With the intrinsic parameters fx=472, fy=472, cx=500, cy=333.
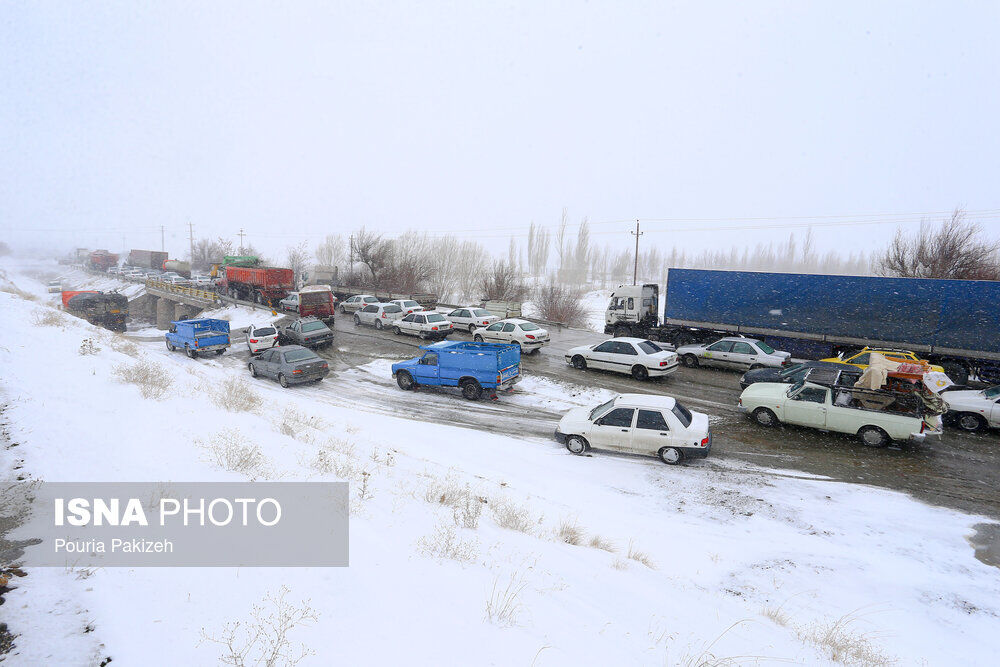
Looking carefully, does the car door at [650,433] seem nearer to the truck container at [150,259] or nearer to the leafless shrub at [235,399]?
the leafless shrub at [235,399]

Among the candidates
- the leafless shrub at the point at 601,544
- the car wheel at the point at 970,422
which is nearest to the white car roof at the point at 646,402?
the leafless shrub at the point at 601,544

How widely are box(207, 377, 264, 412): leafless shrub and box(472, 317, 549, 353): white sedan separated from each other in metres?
10.9

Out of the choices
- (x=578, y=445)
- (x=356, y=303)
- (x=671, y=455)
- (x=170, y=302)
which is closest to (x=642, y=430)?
(x=671, y=455)

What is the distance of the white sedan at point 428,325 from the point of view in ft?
78.8

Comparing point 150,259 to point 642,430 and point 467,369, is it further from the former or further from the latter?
point 642,430

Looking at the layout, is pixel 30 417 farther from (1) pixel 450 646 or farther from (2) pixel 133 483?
(1) pixel 450 646

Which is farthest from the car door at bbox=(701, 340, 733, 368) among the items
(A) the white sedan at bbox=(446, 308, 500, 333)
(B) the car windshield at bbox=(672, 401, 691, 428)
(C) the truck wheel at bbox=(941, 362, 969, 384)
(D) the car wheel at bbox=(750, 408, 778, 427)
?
(A) the white sedan at bbox=(446, 308, 500, 333)

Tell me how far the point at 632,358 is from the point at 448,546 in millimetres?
13022

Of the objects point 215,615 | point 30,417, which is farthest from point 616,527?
point 30,417

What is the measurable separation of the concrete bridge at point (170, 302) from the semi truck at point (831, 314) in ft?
110

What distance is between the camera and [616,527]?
721 centimetres

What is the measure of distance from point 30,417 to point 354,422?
6.03 meters

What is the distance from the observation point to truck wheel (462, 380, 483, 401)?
14.9m

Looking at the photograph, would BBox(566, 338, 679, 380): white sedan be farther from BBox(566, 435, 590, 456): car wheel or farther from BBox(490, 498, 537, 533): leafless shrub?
BBox(490, 498, 537, 533): leafless shrub
